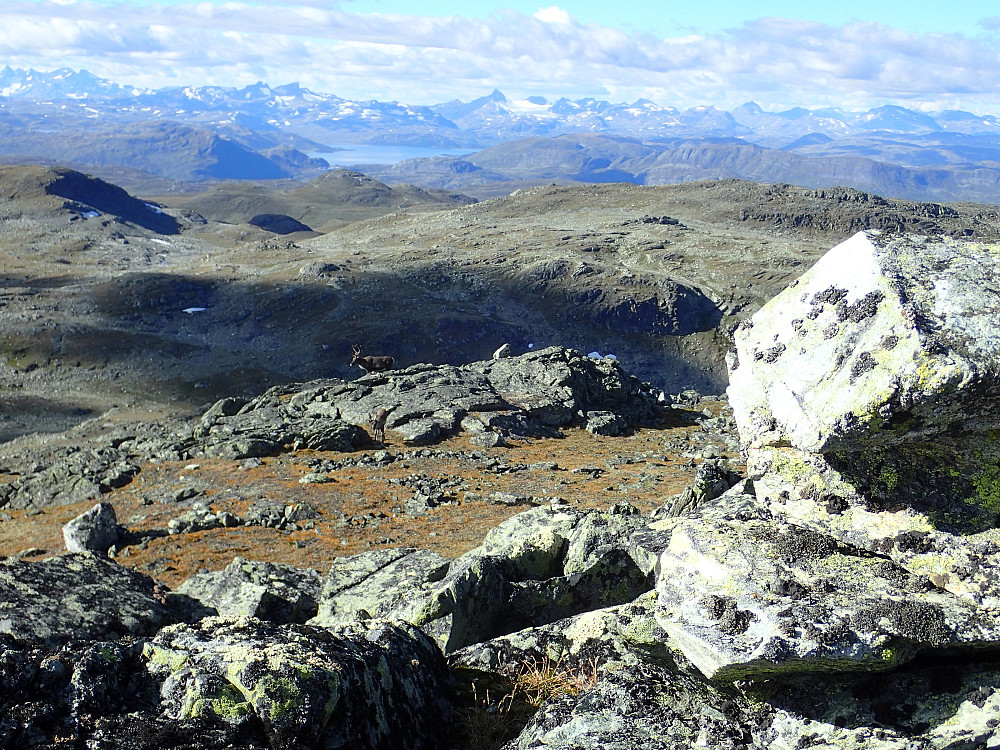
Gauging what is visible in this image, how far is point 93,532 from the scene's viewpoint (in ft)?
61.5

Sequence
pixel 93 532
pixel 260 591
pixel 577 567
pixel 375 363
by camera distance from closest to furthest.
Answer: pixel 577 567, pixel 260 591, pixel 93 532, pixel 375 363

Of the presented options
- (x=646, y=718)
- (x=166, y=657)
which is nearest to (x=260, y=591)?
(x=166, y=657)

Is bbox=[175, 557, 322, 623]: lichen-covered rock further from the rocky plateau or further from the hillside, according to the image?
the hillside

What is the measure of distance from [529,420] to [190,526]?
14073mm

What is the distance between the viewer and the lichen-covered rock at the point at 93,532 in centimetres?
1855

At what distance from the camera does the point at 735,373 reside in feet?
25.3

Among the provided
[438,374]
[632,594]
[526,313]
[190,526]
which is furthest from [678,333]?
[632,594]

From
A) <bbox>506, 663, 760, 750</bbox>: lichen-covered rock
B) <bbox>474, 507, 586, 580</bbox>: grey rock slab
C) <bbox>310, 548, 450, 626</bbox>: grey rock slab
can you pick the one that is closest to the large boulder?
<bbox>506, 663, 760, 750</bbox>: lichen-covered rock

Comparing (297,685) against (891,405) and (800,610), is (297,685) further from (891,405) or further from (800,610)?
(891,405)

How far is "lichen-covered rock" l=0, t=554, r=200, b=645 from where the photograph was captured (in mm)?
8805

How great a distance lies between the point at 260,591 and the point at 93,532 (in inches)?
382

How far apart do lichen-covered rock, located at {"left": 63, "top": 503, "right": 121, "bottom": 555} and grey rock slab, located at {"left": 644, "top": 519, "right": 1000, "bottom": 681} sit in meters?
16.8

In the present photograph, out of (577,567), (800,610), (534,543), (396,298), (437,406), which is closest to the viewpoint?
(800,610)

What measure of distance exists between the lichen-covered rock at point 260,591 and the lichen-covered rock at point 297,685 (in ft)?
15.6
